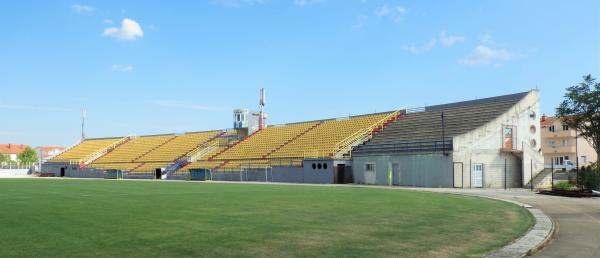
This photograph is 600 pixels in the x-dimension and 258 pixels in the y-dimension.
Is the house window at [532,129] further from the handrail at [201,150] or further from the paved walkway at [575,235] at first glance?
the handrail at [201,150]

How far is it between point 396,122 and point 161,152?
36.8m

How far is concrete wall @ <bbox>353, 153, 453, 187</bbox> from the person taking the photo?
3819 centimetres

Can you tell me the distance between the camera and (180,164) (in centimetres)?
6431

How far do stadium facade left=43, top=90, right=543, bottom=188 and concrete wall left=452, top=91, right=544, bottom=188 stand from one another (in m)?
0.08

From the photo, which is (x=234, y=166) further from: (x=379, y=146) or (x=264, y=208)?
(x=264, y=208)

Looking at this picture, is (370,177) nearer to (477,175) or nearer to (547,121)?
(477,175)

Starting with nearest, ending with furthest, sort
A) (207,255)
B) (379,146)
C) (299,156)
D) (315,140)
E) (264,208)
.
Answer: (207,255) < (264,208) < (379,146) < (299,156) < (315,140)

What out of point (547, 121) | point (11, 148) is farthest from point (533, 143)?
point (11, 148)

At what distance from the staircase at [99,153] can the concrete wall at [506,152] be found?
57.6m

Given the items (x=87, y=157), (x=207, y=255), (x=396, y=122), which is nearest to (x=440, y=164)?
(x=396, y=122)

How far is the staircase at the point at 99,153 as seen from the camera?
256 ft

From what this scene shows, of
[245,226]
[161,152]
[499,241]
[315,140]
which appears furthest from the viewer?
[161,152]

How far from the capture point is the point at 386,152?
4272 centimetres

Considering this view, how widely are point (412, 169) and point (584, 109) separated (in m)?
16.5
